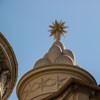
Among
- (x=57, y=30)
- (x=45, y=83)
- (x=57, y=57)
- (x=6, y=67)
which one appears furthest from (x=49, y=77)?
(x=6, y=67)

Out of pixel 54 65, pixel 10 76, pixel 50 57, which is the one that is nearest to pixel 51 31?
pixel 50 57

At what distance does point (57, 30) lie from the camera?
96.1ft

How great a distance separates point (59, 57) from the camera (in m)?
26.2

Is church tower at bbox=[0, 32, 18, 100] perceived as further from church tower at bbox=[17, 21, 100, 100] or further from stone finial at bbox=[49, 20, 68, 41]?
stone finial at bbox=[49, 20, 68, 41]

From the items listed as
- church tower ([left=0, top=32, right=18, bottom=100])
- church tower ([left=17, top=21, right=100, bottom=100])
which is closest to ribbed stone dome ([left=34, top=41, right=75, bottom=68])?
church tower ([left=17, top=21, right=100, bottom=100])

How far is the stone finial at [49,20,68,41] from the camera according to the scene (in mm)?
29109

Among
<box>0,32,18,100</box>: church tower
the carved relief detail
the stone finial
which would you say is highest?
the stone finial

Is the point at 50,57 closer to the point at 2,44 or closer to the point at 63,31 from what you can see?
the point at 63,31

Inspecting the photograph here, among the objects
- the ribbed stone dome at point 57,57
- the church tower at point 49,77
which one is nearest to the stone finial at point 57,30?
the ribbed stone dome at point 57,57

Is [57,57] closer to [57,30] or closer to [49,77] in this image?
[49,77]

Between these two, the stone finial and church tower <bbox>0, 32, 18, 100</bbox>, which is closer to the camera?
church tower <bbox>0, 32, 18, 100</bbox>

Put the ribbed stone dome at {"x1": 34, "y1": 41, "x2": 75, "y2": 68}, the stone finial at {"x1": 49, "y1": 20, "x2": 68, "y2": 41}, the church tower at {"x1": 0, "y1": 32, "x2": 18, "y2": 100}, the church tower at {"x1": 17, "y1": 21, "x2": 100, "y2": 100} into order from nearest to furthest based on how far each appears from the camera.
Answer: the church tower at {"x1": 0, "y1": 32, "x2": 18, "y2": 100} < the church tower at {"x1": 17, "y1": 21, "x2": 100, "y2": 100} < the ribbed stone dome at {"x1": 34, "y1": 41, "x2": 75, "y2": 68} < the stone finial at {"x1": 49, "y1": 20, "x2": 68, "y2": 41}

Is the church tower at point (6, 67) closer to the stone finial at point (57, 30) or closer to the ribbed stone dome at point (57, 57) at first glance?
the ribbed stone dome at point (57, 57)

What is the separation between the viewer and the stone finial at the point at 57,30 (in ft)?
95.5
